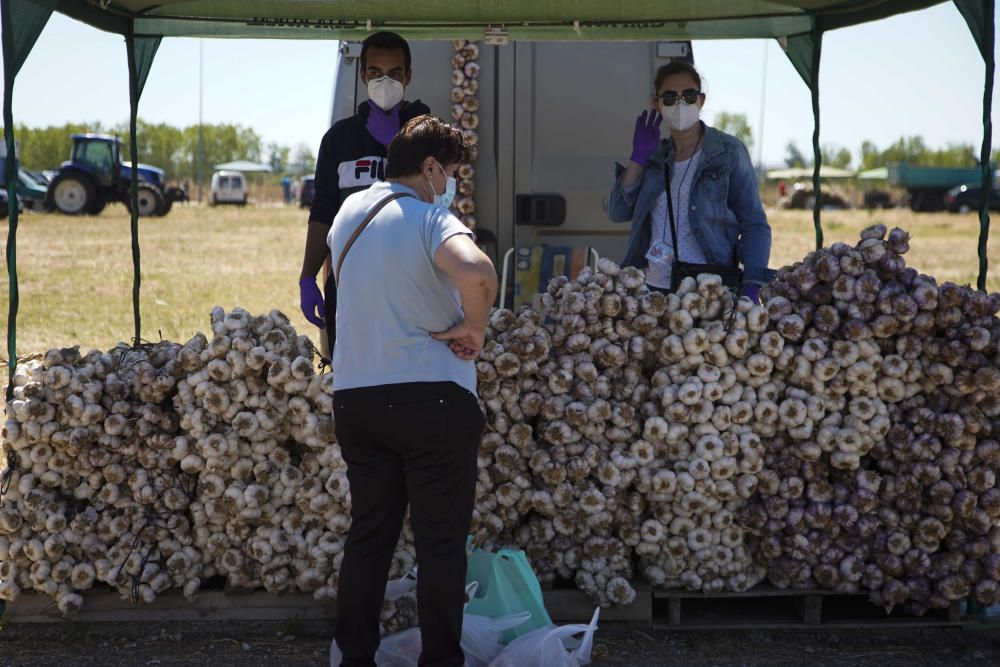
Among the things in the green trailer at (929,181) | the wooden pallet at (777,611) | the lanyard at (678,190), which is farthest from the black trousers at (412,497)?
the green trailer at (929,181)

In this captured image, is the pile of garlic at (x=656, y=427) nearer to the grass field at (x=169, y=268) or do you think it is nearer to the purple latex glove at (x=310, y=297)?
the purple latex glove at (x=310, y=297)

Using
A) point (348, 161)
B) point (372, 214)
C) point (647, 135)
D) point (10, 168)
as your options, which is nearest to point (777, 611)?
point (647, 135)

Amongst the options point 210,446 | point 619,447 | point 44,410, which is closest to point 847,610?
point 619,447

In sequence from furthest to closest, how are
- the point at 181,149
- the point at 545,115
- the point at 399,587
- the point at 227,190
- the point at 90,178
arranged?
the point at 181,149 < the point at 227,190 < the point at 90,178 < the point at 545,115 < the point at 399,587

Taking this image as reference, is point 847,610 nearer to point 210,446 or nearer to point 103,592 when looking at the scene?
point 210,446

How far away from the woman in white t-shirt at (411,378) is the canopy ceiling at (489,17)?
1895 millimetres

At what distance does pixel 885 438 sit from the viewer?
11.7 feet

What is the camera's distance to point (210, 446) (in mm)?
3492

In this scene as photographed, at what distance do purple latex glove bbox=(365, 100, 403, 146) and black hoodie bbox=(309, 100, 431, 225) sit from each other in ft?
0.09

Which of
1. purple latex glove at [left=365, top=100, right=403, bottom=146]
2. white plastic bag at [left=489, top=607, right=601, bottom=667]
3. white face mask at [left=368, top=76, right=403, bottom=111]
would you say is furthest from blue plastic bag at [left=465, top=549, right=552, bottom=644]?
white face mask at [left=368, top=76, right=403, bottom=111]

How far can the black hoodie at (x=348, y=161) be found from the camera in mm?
3844

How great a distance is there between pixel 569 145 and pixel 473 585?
8.87ft

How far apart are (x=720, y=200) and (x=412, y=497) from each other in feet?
6.35

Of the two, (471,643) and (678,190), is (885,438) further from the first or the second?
(471,643)
